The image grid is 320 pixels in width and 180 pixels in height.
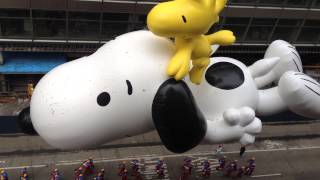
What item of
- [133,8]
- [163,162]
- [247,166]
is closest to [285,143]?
[247,166]

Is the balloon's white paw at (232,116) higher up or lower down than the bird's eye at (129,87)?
lower down

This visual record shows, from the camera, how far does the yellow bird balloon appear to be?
27.5ft

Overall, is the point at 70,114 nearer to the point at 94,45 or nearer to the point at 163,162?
the point at 163,162

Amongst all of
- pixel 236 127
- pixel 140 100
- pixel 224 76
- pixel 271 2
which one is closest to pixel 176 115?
pixel 140 100

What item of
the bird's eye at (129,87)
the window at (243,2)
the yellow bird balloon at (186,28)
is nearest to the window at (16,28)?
the window at (243,2)

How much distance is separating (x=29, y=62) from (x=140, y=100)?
46.0 ft

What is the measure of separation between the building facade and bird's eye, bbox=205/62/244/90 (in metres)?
10.7

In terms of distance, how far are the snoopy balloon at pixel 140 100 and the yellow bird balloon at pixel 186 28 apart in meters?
0.36

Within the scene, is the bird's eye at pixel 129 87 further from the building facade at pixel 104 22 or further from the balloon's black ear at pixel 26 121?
the building facade at pixel 104 22

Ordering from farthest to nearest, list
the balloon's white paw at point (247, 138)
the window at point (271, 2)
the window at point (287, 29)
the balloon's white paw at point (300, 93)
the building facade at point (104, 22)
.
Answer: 1. the window at point (287, 29)
2. the window at point (271, 2)
3. the building facade at point (104, 22)
4. the balloon's white paw at point (300, 93)
5. the balloon's white paw at point (247, 138)

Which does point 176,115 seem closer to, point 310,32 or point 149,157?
point 149,157

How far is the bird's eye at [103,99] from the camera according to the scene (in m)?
8.50

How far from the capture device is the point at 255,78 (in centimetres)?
1133

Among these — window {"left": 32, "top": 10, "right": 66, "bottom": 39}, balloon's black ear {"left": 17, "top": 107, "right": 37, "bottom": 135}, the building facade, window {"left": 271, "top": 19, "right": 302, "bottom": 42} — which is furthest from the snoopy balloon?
window {"left": 271, "top": 19, "right": 302, "bottom": 42}
